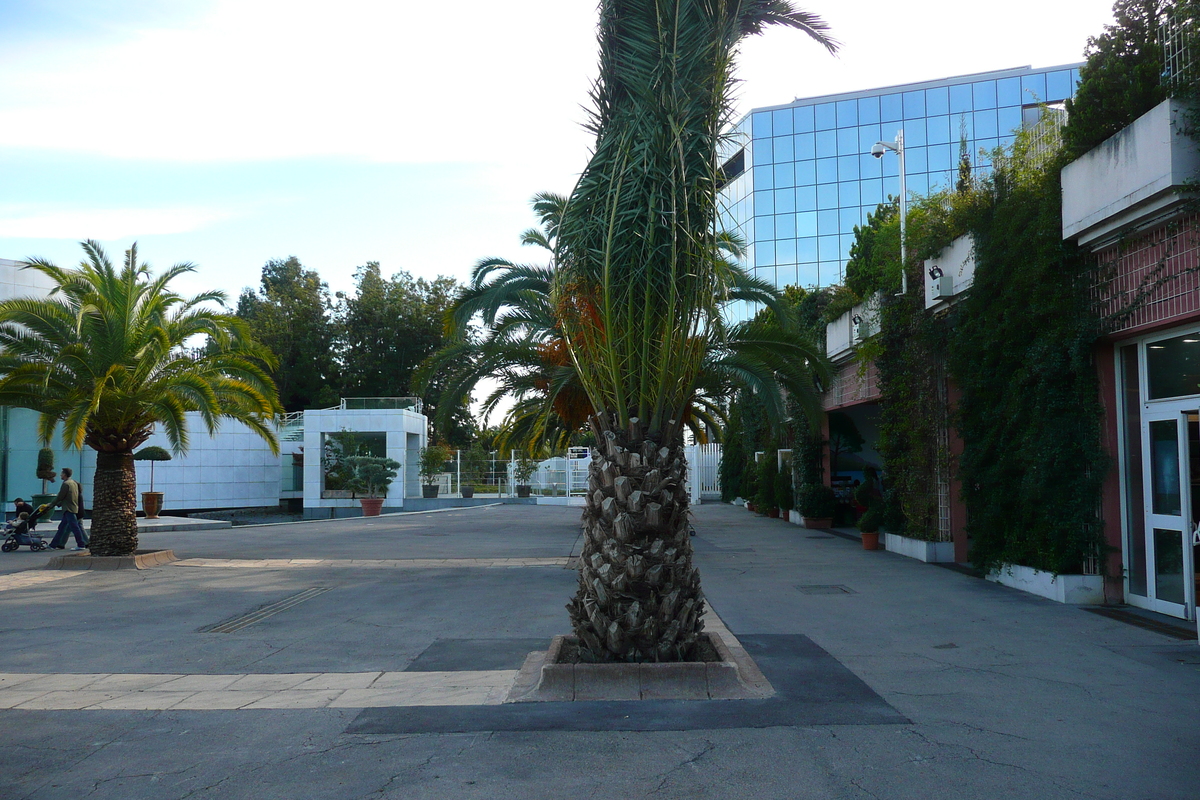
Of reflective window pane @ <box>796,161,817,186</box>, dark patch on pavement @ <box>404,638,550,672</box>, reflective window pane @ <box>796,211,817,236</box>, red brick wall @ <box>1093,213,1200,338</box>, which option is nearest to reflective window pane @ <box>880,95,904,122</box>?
reflective window pane @ <box>796,161,817,186</box>

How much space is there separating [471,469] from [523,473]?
227 centimetres

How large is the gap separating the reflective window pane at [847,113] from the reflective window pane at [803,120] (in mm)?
1354

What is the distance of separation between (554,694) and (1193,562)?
20.9 ft

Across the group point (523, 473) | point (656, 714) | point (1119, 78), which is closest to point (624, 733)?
point (656, 714)

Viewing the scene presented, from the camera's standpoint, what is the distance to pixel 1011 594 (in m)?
10.5

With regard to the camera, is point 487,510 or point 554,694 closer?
point 554,694

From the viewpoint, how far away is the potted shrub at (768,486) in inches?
1023

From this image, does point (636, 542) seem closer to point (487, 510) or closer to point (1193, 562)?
point (1193, 562)

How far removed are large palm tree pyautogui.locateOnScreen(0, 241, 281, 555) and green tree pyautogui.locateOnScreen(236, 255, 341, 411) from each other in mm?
33526

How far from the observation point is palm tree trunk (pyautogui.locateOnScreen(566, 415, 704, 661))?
6.18 metres

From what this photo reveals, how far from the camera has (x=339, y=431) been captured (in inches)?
1452

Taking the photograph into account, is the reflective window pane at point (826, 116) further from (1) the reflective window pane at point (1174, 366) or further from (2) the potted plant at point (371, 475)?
(1) the reflective window pane at point (1174, 366)

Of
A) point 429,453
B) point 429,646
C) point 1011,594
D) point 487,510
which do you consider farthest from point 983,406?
point 429,453

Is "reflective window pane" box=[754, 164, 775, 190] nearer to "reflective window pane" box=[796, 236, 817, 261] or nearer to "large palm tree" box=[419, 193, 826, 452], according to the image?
"reflective window pane" box=[796, 236, 817, 261]
